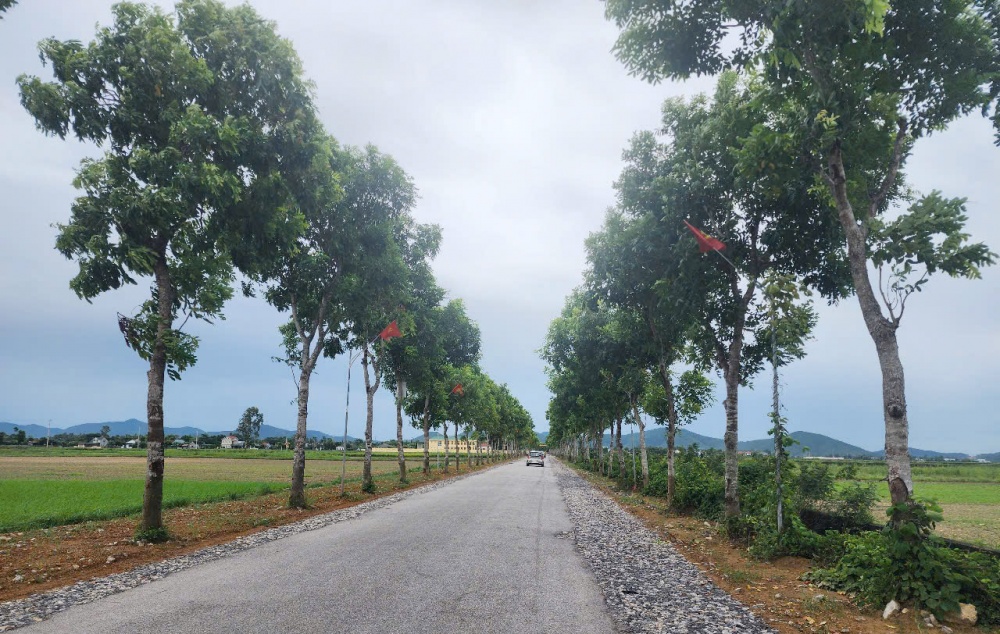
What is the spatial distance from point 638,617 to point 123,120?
16878mm

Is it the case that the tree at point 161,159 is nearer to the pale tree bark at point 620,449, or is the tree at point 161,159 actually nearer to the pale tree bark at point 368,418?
the pale tree bark at point 368,418

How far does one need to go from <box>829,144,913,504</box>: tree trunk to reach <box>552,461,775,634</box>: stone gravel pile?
133 inches

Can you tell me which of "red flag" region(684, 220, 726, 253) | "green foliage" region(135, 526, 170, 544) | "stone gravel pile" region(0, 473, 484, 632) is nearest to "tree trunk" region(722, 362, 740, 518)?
"red flag" region(684, 220, 726, 253)

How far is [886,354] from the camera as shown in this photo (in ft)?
29.9

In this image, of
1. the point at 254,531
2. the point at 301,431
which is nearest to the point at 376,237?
the point at 301,431

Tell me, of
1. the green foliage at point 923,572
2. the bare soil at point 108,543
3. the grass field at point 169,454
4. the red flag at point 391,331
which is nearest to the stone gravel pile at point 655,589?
the green foliage at point 923,572

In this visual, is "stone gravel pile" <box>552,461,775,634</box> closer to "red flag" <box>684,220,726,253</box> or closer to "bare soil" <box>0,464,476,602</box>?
"red flag" <box>684,220,726,253</box>

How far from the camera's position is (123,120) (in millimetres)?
14172

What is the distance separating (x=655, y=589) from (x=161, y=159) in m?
15.1

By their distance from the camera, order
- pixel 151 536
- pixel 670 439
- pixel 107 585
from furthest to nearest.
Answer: pixel 670 439, pixel 151 536, pixel 107 585

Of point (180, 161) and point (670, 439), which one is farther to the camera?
point (670, 439)

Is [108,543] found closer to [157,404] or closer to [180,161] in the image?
[157,404]

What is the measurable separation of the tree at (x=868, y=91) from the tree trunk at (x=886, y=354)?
18 millimetres

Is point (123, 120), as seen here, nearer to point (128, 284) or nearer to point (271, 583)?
point (128, 284)
